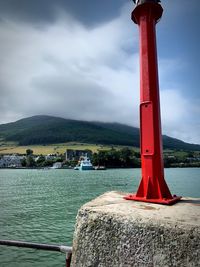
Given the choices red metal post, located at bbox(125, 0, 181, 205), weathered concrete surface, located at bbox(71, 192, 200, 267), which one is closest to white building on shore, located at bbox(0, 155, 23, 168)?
red metal post, located at bbox(125, 0, 181, 205)

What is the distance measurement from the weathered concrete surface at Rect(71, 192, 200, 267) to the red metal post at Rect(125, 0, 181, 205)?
0.60m

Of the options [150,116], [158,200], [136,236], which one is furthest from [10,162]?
[136,236]

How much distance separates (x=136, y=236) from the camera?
150 inches

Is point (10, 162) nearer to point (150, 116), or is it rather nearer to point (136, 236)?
point (150, 116)

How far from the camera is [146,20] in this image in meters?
5.61

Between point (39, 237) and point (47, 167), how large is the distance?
161212 mm

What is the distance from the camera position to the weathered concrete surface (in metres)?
3.55

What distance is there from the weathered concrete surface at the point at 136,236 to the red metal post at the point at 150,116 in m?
0.60

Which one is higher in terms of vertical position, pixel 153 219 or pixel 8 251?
pixel 153 219

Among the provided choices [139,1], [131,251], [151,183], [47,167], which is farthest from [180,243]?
[47,167]

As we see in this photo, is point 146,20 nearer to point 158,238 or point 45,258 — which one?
point 158,238

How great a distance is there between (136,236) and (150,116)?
2270mm

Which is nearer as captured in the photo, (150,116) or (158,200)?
(158,200)

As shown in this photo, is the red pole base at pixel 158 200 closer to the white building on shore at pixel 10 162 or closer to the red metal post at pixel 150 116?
the red metal post at pixel 150 116
